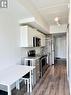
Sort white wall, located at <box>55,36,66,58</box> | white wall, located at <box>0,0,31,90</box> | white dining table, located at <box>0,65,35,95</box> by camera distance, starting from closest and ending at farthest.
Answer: white dining table, located at <box>0,65,35,95</box>
white wall, located at <box>0,0,31,90</box>
white wall, located at <box>55,36,66,58</box>

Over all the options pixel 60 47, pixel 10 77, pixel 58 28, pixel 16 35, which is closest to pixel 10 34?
pixel 16 35

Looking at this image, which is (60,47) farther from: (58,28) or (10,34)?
(10,34)

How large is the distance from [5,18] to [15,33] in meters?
0.77

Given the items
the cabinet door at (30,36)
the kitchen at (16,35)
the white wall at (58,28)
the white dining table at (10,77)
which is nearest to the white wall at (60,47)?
the white wall at (58,28)

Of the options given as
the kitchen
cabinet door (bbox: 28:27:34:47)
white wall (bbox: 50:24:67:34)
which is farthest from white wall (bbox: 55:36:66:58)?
cabinet door (bbox: 28:27:34:47)

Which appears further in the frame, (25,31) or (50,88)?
(25,31)

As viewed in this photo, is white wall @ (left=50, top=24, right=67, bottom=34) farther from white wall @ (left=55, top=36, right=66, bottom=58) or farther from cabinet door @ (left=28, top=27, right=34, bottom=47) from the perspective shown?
white wall @ (left=55, top=36, right=66, bottom=58)

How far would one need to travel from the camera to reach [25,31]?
405 centimetres

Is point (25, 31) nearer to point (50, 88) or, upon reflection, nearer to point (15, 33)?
point (15, 33)

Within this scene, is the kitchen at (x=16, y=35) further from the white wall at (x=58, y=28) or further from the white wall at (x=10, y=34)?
the white wall at (x=58, y=28)

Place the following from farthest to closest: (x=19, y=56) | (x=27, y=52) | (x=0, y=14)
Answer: (x=27, y=52) < (x=19, y=56) < (x=0, y=14)

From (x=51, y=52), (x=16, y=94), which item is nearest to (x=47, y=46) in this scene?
(x=51, y=52)

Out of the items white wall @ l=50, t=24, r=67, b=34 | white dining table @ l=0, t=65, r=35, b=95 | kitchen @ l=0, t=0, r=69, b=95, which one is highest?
white wall @ l=50, t=24, r=67, b=34

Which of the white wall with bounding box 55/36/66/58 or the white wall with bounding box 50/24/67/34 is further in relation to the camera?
the white wall with bounding box 55/36/66/58
